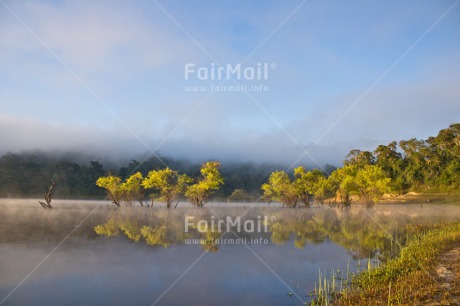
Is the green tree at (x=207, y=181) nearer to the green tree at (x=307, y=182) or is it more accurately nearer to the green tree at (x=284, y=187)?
the green tree at (x=284, y=187)

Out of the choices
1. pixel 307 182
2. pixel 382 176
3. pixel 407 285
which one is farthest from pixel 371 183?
pixel 407 285

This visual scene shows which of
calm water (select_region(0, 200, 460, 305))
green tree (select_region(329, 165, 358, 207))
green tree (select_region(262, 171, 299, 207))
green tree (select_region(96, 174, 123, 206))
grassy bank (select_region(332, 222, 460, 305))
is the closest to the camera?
grassy bank (select_region(332, 222, 460, 305))

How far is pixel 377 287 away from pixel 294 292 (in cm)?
331

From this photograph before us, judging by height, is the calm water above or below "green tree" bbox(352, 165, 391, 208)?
below

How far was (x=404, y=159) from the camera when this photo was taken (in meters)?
125

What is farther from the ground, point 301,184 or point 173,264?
point 301,184

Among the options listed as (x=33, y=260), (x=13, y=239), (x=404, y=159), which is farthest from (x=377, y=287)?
(x=404, y=159)

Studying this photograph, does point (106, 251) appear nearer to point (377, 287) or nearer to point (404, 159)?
point (377, 287)

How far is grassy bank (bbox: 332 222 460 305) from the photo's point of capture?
11773 millimetres

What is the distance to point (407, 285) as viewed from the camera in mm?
13273

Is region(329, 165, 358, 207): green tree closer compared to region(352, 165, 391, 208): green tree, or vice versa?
region(352, 165, 391, 208): green tree

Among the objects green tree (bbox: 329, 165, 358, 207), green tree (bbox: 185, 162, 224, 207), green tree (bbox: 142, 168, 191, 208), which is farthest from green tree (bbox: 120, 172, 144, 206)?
green tree (bbox: 329, 165, 358, 207)

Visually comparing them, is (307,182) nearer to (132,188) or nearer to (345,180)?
(345,180)

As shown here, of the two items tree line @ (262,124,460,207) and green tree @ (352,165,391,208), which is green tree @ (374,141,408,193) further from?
green tree @ (352,165,391,208)
